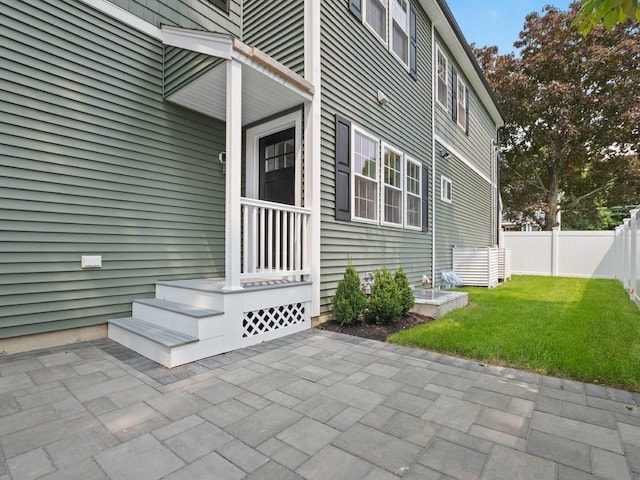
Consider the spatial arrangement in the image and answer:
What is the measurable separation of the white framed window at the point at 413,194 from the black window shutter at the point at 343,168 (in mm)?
2121

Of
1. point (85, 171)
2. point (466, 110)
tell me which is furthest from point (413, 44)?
point (85, 171)

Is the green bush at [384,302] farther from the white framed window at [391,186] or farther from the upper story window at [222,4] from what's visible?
the upper story window at [222,4]

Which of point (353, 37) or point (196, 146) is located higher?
point (353, 37)

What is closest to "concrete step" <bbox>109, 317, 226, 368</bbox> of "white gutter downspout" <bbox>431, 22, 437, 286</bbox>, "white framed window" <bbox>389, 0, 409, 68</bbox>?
→ "white gutter downspout" <bbox>431, 22, 437, 286</bbox>

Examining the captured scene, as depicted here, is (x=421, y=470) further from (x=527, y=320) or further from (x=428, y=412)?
(x=527, y=320)

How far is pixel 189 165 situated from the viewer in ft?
15.7

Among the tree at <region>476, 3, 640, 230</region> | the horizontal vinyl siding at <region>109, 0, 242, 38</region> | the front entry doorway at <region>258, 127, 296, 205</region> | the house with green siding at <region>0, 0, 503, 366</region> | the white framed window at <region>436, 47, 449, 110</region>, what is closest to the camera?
the house with green siding at <region>0, 0, 503, 366</region>

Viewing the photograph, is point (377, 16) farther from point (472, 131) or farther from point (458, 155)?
point (472, 131)

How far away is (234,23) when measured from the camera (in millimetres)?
5406

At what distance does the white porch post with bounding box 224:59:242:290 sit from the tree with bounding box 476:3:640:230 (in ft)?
52.7

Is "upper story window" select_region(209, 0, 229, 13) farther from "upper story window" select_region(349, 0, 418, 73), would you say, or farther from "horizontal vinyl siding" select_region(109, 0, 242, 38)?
"upper story window" select_region(349, 0, 418, 73)

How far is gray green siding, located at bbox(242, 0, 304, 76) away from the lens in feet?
15.2

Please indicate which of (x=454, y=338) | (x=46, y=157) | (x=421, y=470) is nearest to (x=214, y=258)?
(x=46, y=157)

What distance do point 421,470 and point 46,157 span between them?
4.17 m
